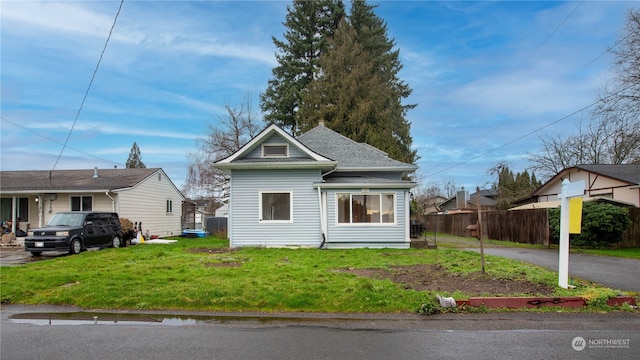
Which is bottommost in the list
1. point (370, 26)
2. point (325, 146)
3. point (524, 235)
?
point (524, 235)

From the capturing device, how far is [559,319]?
22.7 ft

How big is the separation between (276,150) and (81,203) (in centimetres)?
1313

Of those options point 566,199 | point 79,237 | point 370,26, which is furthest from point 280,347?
point 370,26

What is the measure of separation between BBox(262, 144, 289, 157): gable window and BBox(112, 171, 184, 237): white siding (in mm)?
10595

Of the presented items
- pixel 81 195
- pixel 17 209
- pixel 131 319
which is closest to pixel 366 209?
pixel 131 319

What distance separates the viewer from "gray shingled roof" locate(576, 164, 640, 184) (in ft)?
80.9

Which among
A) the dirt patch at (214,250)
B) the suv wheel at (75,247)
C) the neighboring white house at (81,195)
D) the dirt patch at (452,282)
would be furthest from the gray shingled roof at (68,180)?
the dirt patch at (452,282)

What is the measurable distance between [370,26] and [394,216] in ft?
98.8

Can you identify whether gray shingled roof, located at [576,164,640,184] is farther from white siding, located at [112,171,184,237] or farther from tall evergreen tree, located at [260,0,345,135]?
white siding, located at [112,171,184,237]

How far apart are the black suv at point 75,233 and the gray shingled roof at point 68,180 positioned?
4597 millimetres

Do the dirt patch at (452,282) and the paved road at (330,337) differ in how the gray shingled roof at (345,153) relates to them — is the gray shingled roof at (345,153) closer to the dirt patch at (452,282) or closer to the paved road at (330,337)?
the dirt patch at (452,282)

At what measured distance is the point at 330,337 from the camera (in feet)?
19.6

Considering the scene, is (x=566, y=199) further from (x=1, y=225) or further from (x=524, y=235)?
(x=1, y=225)

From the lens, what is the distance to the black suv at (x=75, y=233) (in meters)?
16.3
